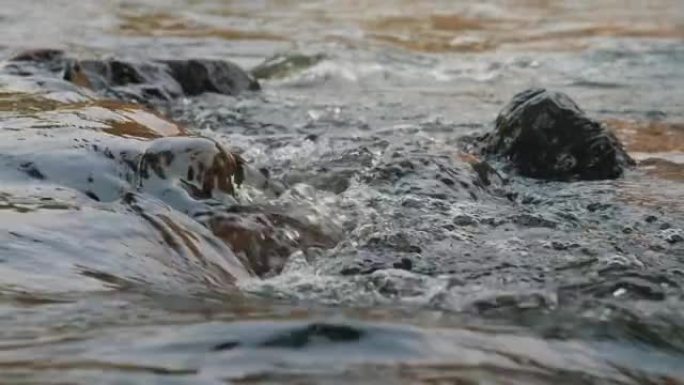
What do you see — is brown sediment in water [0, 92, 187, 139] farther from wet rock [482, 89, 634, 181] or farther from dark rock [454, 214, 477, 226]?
wet rock [482, 89, 634, 181]

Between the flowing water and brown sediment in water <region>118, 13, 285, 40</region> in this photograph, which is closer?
the flowing water

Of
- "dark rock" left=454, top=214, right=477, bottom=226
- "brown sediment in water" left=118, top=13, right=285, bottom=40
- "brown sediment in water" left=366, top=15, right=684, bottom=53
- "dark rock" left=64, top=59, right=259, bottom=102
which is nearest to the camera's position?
"dark rock" left=454, top=214, right=477, bottom=226

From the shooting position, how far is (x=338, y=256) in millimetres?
3721

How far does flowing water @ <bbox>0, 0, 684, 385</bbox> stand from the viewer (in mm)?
2500

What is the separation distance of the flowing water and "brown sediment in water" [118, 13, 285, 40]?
4802mm

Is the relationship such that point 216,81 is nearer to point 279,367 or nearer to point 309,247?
point 309,247

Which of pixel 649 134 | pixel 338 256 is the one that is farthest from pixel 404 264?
pixel 649 134

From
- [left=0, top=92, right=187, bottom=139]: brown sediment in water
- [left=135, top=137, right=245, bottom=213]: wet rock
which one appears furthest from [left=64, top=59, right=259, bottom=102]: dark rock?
[left=135, top=137, right=245, bottom=213]: wet rock

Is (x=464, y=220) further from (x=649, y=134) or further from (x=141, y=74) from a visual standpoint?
(x=141, y=74)

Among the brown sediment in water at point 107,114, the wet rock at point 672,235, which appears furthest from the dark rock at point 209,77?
the wet rock at point 672,235

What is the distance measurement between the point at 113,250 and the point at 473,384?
1391 mm

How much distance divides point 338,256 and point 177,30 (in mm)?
9679

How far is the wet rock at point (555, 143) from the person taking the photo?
5.39 m

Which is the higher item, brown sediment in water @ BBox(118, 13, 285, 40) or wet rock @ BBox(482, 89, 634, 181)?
wet rock @ BBox(482, 89, 634, 181)
